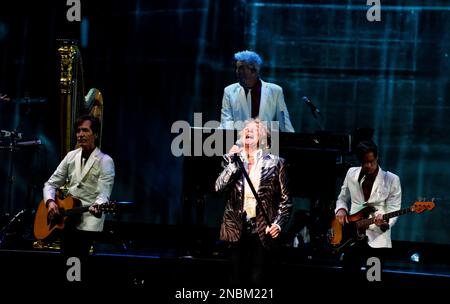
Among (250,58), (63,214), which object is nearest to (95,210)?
(63,214)

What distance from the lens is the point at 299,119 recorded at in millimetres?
9734

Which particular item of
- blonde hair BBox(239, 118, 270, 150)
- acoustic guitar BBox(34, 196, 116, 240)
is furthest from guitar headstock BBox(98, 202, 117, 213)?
blonde hair BBox(239, 118, 270, 150)

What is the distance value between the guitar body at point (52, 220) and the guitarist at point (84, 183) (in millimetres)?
57

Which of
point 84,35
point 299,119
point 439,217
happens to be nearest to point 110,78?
point 84,35

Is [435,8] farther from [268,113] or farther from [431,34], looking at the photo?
[268,113]

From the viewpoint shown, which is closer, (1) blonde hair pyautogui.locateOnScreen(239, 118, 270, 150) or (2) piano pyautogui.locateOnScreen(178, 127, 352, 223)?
(1) blonde hair pyautogui.locateOnScreen(239, 118, 270, 150)

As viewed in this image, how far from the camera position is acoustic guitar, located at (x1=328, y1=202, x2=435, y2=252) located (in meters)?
6.39

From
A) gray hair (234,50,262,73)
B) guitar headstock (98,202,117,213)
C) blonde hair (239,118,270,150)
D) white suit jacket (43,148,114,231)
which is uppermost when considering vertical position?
gray hair (234,50,262,73)

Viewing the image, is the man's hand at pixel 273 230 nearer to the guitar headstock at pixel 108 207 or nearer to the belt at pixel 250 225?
the belt at pixel 250 225

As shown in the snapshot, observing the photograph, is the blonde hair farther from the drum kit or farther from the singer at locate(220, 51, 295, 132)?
the drum kit

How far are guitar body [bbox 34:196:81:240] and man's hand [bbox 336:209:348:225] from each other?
2.20 meters

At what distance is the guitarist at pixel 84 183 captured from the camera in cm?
626

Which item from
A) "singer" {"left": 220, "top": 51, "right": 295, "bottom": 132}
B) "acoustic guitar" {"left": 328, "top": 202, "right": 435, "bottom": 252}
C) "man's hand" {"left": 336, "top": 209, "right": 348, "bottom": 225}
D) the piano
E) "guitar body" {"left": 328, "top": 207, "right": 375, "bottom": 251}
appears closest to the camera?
"acoustic guitar" {"left": 328, "top": 202, "right": 435, "bottom": 252}

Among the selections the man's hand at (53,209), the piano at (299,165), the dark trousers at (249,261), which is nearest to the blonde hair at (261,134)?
the dark trousers at (249,261)
